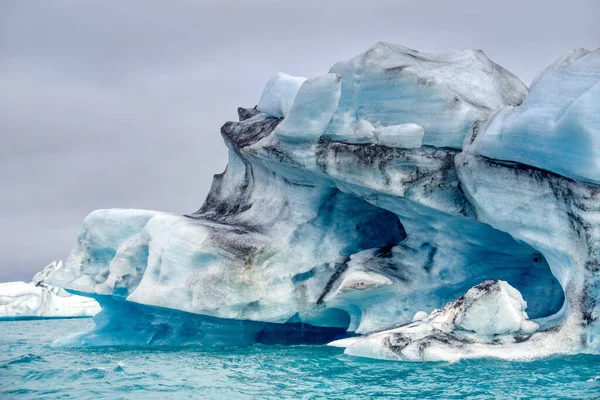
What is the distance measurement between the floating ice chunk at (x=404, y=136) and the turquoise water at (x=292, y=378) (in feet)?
10.9

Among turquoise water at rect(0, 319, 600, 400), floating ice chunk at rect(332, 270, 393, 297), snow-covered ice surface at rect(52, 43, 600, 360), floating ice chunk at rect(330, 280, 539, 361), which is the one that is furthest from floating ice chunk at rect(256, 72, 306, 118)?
floating ice chunk at rect(330, 280, 539, 361)

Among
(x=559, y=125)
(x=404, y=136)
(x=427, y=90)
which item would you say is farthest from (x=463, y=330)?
(x=427, y=90)

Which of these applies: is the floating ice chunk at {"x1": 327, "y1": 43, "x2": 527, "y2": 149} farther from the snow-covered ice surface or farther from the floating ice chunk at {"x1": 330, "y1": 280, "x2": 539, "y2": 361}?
the floating ice chunk at {"x1": 330, "y1": 280, "x2": 539, "y2": 361}

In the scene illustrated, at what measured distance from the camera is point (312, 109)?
36.2 ft

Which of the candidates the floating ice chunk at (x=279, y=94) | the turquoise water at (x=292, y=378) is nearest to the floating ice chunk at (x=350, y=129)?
the floating ice chunk at (x=279, y=94)

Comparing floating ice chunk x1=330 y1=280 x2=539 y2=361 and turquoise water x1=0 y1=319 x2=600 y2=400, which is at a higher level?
floating ice chunk x1=330 y1=280 x2=539 y2=361

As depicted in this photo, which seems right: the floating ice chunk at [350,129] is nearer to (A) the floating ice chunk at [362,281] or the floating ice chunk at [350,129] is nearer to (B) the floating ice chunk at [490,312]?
(A) the floating ice chunk at [362,281]

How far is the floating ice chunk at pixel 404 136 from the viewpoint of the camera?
412 inches

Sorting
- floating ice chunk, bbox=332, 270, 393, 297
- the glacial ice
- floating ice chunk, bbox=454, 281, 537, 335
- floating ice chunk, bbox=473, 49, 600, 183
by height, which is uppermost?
floating ice chunk, bbox=473, 49, 600, 183

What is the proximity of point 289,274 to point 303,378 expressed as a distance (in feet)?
12.4

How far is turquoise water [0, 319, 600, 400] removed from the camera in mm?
6762

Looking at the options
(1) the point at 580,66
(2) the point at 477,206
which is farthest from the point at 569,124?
(2) the point at 477,206

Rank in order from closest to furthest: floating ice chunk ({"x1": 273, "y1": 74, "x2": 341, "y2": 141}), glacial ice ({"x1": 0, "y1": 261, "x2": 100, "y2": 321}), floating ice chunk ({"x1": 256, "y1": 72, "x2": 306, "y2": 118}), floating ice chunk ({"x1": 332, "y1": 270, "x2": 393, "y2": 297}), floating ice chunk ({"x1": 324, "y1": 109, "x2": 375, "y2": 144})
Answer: floating ice chunk ({"x1": 332, "y1": 270, "x2": 393, "y2": 297})
floating ice chunk ({"x1": 273, "y1": 74, "x2": 341, "y2": 141})
floating ice chunk ({"x1": 324, "y1": 109, "x2": 375, "y2": 144})
floating ice chunk ({"x1": 256, "y1": 72, "x2": 306, "y2": 118})
glacial ice ({"x1": 0, "y1": 261, "x2": 100, "y2": 321})

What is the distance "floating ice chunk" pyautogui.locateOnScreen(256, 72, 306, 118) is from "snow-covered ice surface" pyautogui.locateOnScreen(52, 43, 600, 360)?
0.06 metres
